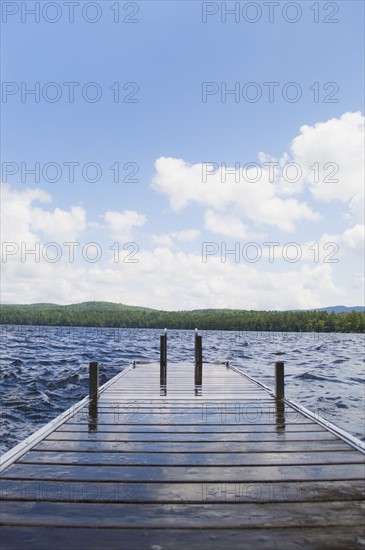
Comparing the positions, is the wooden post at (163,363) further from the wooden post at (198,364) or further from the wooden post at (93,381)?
the wooden post at (93,381)

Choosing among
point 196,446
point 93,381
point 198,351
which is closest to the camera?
point 196,446

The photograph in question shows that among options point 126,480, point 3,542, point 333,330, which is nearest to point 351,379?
point 126,480

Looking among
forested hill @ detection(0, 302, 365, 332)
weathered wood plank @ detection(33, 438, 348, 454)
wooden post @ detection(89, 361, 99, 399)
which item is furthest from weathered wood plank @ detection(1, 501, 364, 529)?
forested hill @ detection(0, 302, 365, 332)

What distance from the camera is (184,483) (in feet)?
14.6

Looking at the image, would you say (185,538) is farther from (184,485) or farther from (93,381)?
(93,381)

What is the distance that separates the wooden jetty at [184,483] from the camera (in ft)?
11.0

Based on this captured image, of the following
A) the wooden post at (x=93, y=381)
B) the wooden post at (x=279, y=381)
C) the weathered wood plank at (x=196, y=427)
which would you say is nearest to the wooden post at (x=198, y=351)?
the wooden post at (x=279, y=381)

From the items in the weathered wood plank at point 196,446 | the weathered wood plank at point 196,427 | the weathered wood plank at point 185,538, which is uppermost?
the weathered wood plank at point 185,538

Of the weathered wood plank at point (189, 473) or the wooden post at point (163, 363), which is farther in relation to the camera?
Result: the wooden post at point (163, 363)

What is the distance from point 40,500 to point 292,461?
2.68 metres

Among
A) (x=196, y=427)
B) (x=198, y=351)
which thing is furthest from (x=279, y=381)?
(x=198, y=351)

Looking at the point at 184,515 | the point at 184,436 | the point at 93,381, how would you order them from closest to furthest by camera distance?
the point at 184,515, the point at 184,436, the point at 93,381

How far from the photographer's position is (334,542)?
3236 mm

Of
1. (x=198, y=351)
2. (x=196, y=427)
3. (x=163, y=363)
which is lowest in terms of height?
(x=196, y=427)
